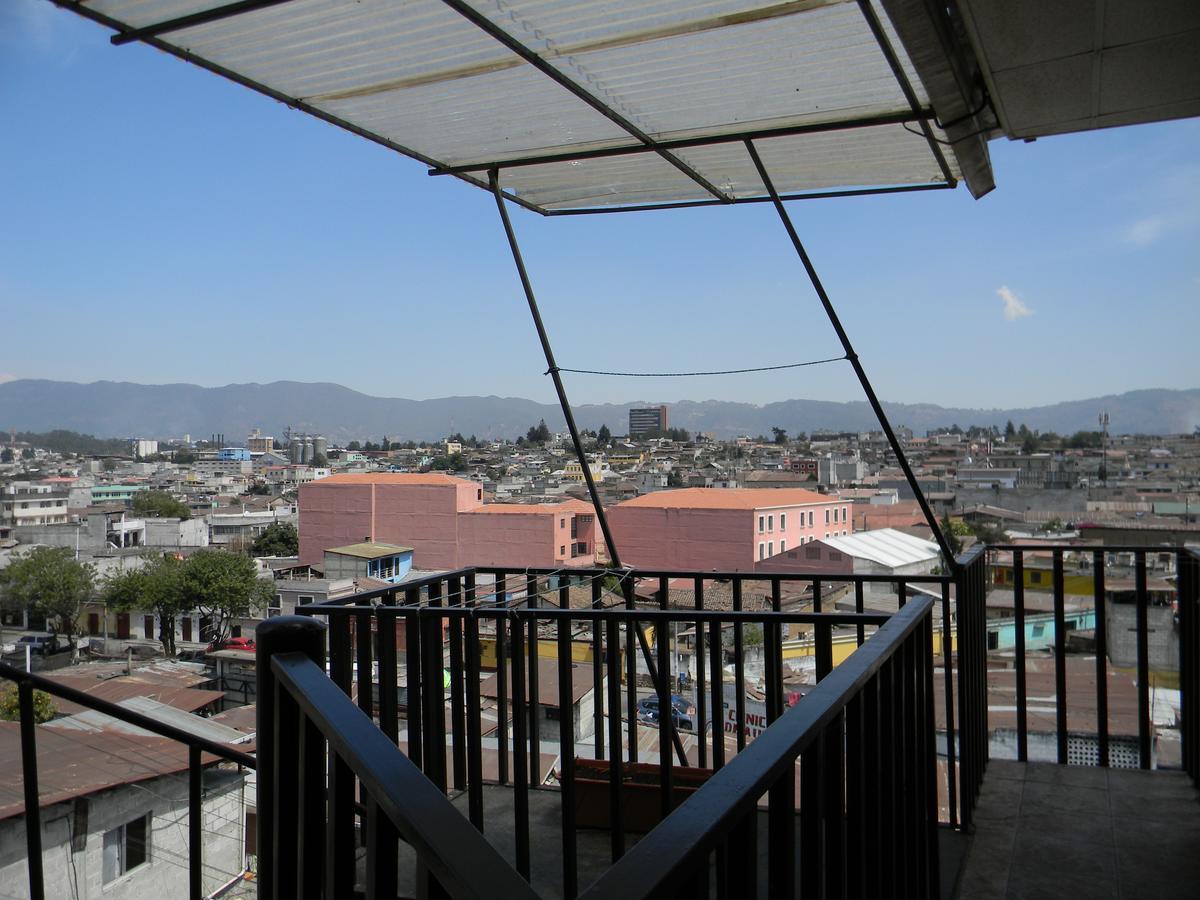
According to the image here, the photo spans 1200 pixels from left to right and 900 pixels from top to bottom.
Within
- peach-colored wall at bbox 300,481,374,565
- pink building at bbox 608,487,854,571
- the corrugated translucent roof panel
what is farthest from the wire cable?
peach-colored wall at bbox 300,481,374,565

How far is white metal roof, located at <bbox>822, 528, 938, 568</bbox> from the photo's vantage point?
238 inches

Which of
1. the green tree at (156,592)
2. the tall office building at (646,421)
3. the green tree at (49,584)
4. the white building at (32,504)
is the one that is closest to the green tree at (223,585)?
the green tree at (156,592)

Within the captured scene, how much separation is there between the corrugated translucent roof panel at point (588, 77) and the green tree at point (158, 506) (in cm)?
3886

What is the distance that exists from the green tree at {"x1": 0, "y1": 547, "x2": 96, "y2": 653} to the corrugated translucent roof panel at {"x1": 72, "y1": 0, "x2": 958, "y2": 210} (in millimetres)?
32121

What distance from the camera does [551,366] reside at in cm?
353

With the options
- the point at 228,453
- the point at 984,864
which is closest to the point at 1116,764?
the point at 984,864

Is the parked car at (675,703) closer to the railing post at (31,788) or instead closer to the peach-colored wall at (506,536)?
the railing post at (31,788)

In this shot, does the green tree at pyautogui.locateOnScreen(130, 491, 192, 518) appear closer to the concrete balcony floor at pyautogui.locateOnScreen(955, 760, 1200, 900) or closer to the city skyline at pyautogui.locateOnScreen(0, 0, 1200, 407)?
the city skyline at pyautogui.locateOnScreen(0, 0, 1200, 407)

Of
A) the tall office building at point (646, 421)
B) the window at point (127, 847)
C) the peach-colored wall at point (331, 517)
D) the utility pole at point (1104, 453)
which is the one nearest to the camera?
the window at point (127, 847)

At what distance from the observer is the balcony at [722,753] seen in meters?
0.67

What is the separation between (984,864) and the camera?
2146mm

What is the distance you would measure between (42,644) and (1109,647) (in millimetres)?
35122

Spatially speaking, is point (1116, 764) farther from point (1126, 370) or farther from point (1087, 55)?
point (1126, 370)

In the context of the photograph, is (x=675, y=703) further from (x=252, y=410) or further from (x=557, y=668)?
(x=252, y=410)
